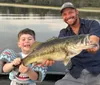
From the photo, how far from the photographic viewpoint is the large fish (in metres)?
4.64

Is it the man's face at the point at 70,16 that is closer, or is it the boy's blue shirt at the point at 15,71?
the boy's blue shirt at the point at 15,71

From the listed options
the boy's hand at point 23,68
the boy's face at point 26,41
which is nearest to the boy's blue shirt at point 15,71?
the boy's face at point 26,41

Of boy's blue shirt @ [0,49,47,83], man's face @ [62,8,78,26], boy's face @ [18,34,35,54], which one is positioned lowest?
boy's blue shirt @ [0,49,47,83]

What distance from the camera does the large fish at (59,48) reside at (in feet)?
15.2

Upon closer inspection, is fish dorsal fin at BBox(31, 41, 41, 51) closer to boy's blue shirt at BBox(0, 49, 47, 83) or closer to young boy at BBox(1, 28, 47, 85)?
young boy at BBox(1, 28, 47, 85)

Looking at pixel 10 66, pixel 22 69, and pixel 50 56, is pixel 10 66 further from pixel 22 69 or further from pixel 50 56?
pixel 50 56

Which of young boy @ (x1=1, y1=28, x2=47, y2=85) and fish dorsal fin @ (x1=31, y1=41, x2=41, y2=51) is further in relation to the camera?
young boy @ (x1=1, y1=28, x2=47, y2=85)

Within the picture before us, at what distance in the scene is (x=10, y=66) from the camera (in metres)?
5.11

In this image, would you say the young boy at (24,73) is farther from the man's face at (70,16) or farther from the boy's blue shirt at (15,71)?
the man's face at (70,16)

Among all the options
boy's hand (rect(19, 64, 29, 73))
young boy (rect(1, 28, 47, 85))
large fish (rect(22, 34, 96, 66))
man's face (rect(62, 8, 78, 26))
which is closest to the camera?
large fish (rect(22, 34, 96, 66))

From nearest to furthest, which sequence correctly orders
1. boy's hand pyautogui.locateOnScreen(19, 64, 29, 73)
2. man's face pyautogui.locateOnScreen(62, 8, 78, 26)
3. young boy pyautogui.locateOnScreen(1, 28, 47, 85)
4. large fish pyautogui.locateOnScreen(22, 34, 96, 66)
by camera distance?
large fish pyautogui.locateOnScreen(22, 34, 96, 66), boy's hand pyautogui.locateOnScreen(19, 64, 29, 73), young boy pyautogui.locateOnScreen(1, 28, 47, 85), man's face pyautogui.locateOnScreen(62, 8, 78, 26)

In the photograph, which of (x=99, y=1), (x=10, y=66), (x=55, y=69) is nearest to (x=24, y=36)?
(x=10, y=66)

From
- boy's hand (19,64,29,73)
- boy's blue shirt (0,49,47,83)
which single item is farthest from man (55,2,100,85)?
boy's hand (19,64,29,73)

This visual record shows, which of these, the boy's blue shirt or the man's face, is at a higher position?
the man's face
